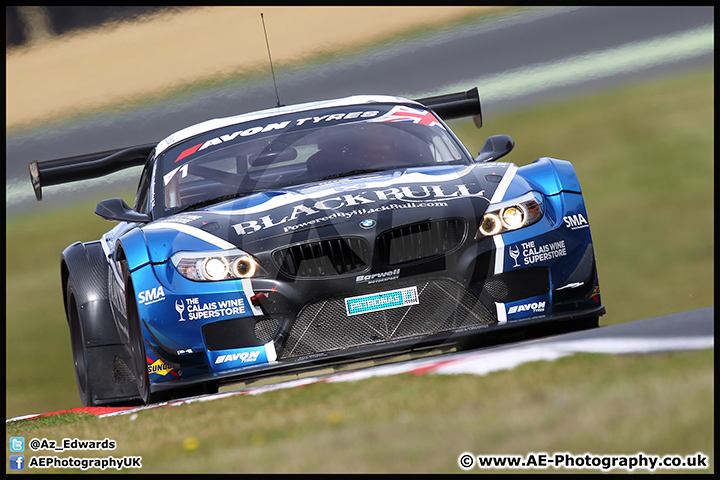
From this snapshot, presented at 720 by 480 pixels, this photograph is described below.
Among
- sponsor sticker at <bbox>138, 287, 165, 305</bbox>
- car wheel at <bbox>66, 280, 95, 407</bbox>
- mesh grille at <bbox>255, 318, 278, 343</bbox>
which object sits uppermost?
sponsor sticker at <bbox>138, 287, 165, 305</bbox>

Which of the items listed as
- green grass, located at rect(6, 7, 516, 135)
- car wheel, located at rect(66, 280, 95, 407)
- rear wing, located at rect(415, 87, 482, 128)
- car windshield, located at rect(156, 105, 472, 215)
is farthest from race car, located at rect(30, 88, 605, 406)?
green grass, located at rect(6, 7, 516, 135)

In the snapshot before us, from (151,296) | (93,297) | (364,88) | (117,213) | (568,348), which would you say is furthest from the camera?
(364,88)

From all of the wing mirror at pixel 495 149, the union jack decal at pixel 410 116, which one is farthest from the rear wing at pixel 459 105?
the wing mirror at pixel 495 149

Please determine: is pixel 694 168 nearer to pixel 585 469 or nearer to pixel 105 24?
pixel 105 24

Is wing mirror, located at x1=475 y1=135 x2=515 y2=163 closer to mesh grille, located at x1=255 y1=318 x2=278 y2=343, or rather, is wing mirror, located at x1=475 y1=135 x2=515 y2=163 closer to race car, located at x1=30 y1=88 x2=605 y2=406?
race car, located at x1=30 y1=88 x2=605 y2=406

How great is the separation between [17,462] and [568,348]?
1.99 metres

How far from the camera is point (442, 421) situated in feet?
9.55

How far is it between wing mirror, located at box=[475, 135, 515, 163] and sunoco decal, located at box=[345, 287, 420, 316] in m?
1.57

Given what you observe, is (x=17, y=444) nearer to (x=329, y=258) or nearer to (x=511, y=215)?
(x=329, y=258)

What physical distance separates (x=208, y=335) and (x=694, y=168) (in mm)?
8055

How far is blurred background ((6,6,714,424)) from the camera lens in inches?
396

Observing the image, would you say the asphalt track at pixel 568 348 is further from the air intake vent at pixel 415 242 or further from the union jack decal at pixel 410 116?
the union jack decal at pixel 410 116

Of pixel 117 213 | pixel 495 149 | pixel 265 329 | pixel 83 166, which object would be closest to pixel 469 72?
pixel 83 166
